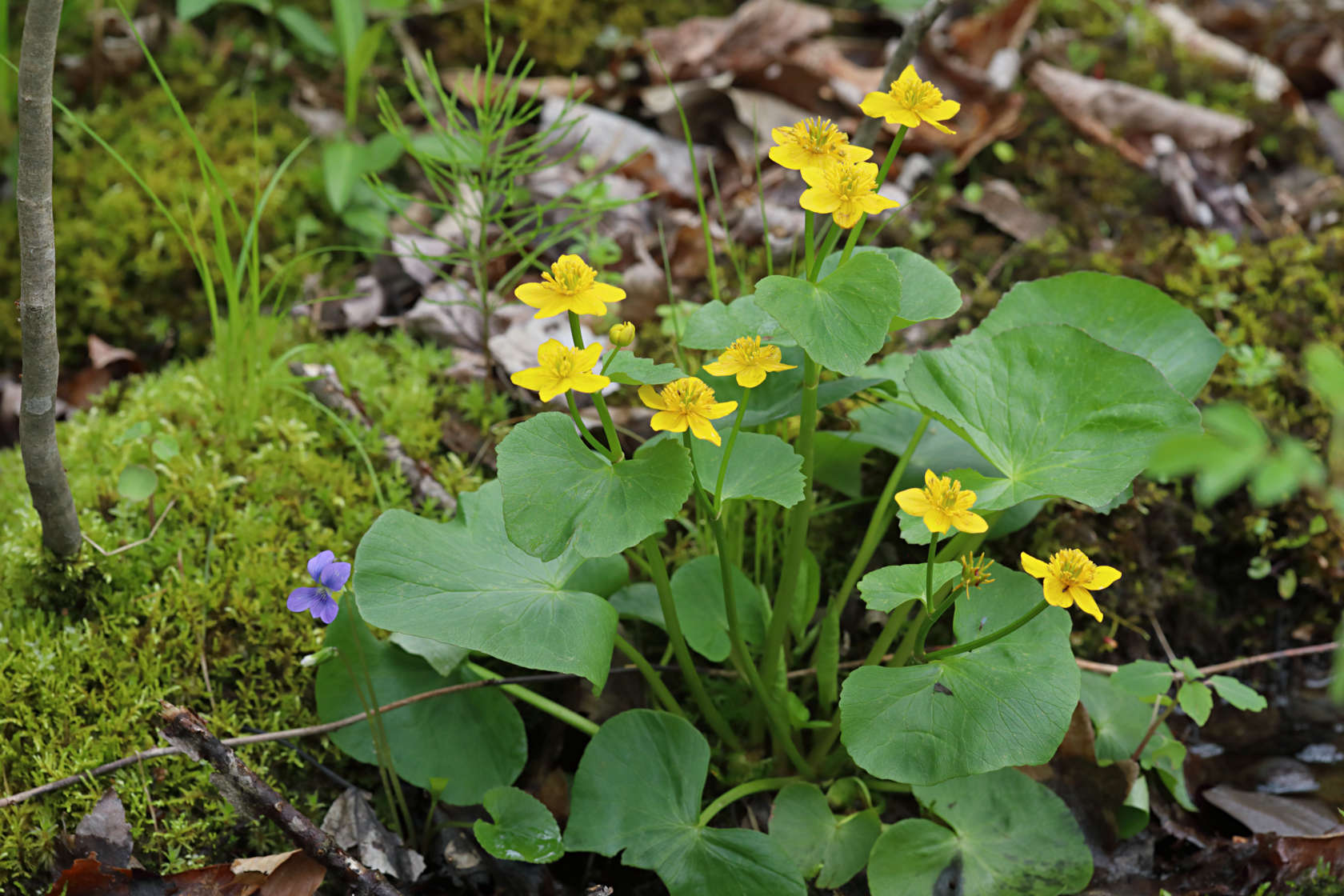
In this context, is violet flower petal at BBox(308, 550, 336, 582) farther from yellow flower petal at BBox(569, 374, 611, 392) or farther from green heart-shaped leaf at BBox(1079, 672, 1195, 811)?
green heart-shaped leaf at BBox(1079, 672, 1195, 811)

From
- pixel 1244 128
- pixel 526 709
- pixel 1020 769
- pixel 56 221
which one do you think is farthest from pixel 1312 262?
pixel 56 221

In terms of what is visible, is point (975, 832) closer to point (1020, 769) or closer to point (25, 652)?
point (1020, 769)

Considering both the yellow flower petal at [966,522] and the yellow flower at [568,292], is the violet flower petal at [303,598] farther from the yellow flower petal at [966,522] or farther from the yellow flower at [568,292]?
the yellow flower petal at [966,522]

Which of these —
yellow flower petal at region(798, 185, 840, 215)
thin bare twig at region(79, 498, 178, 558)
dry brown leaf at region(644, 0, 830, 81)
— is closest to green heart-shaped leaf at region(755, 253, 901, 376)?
yellow flower petal at region(798, 185, 840, 215)

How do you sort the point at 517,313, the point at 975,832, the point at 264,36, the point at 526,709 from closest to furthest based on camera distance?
the point at 975,832
the point at 526,709
the point at 517,313
the point at 264,36

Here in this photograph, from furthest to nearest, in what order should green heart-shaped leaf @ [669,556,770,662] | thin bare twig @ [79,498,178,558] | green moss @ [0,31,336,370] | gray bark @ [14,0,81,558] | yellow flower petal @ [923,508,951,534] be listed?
1. green moss @ [0,31,336,370]
2. thin bare twig @ [79,498,178,558]
3. green heart-shaped leaf @ [669,556,770,662]
4. gray bark @ [14,0,81,558]
5. yellow flower petal @ [923,508,951,534]

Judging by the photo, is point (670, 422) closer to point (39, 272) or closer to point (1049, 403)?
point (1049, 403)
